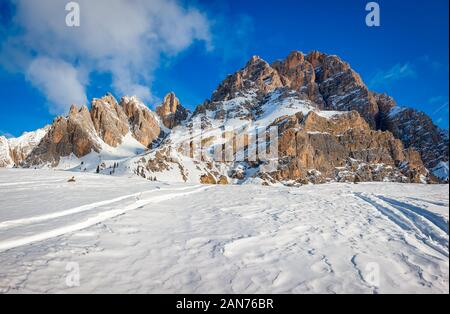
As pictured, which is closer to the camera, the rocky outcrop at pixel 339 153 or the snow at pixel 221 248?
the snow at pixel 221 248

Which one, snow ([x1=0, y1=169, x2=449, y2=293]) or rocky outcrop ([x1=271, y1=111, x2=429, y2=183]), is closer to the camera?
snow ([x1=0, y1=169, x2=449, y2=293])

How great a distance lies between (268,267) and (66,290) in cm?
390

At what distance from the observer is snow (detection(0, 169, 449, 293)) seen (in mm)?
5715

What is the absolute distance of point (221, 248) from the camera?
24.9 feet

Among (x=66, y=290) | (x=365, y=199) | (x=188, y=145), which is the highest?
(x=188, y=145)

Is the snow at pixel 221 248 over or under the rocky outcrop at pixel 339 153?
under

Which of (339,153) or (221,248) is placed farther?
(339,153)

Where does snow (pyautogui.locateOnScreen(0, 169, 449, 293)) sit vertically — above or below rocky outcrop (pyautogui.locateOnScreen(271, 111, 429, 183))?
below

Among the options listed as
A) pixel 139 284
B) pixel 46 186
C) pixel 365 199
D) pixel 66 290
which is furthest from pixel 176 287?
pixel 46 186

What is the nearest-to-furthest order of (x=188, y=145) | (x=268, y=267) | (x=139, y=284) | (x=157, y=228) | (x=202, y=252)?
(x=139, y=284), (x=268, y=267), (x=202, y=252), (x=157, y=228), (x=188, y=145)

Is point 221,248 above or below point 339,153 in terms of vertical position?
below

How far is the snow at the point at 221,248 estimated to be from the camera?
225 inches

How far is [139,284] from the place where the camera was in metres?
5.63
